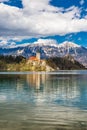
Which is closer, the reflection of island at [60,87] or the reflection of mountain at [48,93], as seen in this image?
the reflection of mountain at [48,93]

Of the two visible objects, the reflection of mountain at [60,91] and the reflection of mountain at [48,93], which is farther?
the reflection of mountain at [60,91]

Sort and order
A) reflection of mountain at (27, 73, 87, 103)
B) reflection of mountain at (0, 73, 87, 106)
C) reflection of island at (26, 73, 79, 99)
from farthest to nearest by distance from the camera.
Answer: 1. reflection of island at (26, 73, 79, 99)
2. reflection of mountain at (27, 73, 87, 103)
3. reflection of mountain at (0, 73, 87, 106)

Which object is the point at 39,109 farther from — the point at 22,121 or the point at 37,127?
the point at 37,127

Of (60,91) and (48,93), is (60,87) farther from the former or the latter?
(48,93)

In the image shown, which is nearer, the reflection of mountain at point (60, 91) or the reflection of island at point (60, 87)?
the reflection of mountain at point (60, 91)

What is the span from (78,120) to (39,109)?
10.4m

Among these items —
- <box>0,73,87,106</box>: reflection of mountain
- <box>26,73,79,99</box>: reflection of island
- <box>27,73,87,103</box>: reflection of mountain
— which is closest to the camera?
<box>0,73,87,106</box>: reflection of mountain

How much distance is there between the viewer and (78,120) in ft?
111

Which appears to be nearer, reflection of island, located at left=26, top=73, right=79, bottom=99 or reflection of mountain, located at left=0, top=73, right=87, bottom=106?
reflection of mountain, located at left=0, top=73, right=87, bottom=106

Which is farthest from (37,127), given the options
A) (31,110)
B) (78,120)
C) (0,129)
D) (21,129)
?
(31,110)

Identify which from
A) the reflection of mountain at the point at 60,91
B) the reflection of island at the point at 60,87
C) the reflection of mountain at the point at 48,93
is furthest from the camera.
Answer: the reflection of island at the point at 60,87

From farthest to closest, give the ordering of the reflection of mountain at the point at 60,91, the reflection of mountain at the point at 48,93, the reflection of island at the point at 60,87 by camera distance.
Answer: the reflection of island at the point at 60,87
the reflection of mountain at the point at 60,91
the reflection of mountain at the point at 48,93

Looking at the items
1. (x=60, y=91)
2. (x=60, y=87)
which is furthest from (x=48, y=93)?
(x=60, y=87)

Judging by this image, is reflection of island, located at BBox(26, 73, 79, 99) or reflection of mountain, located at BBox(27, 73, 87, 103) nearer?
reflection of mountain, located at BBox(27, 73, 87, 103)
